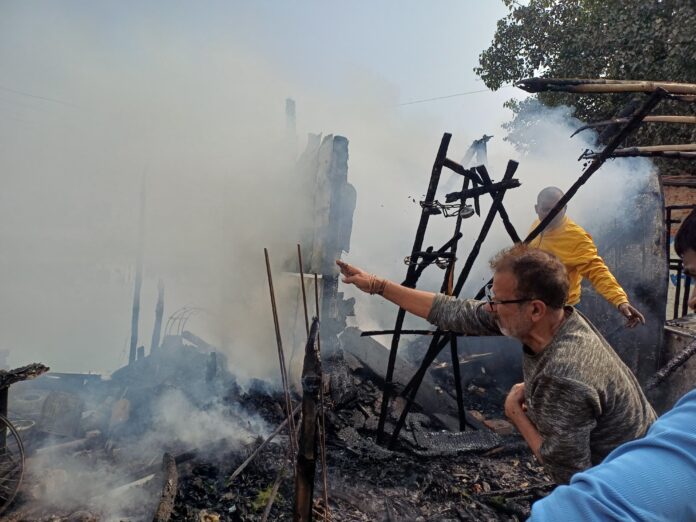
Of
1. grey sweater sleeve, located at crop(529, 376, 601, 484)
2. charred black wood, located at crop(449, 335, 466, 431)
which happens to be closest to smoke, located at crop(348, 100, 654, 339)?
charred black wood, located at crop(449, 335, 466, 431)

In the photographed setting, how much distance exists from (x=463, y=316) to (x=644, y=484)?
96.6 inches

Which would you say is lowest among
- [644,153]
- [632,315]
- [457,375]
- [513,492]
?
[513,492]

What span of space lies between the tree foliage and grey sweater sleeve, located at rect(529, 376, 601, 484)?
399 inches

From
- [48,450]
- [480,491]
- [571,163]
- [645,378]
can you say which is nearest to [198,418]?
[48,450]

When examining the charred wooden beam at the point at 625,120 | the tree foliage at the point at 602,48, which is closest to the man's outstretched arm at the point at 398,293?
the charred wooden beam at the point at 625,120

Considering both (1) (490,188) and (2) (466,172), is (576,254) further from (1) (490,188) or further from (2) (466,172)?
(2) (466,172)

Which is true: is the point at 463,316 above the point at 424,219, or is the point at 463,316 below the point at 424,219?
below

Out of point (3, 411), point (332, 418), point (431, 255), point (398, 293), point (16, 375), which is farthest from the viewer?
point (332, 418)

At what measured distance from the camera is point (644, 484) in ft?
2.54

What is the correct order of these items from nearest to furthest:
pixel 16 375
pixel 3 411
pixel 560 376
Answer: pixel 560 376, pixel 16 375, pixel 3 411

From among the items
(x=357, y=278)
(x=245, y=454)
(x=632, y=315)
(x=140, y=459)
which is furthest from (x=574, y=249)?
(x=140, y=459)

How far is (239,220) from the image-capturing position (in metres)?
9.95

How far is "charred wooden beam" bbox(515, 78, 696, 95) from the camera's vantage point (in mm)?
3508

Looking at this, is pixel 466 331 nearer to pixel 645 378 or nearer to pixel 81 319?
pixel 645 378
